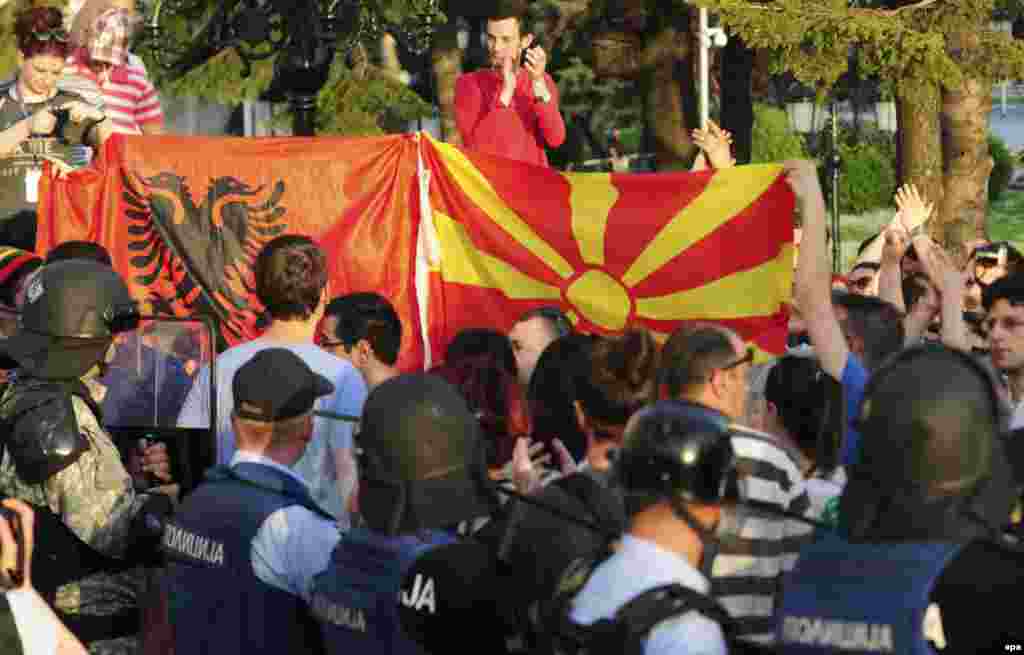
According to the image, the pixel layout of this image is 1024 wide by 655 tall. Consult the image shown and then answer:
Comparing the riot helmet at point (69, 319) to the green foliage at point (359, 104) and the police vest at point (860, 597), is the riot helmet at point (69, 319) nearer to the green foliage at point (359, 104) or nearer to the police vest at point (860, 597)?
the police vest at point (860, 597)

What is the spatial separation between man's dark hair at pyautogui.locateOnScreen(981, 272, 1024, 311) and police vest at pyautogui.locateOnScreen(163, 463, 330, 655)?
298 centimetres

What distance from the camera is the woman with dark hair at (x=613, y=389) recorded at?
500 centimetres

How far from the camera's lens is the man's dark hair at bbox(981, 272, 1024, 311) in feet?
23.2

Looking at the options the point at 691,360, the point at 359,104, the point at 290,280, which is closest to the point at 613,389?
the point at 691,360

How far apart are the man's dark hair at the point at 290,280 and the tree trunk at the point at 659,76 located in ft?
48.1

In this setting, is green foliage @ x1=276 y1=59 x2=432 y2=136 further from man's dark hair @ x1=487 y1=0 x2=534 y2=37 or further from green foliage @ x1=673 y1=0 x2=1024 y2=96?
green foliage @ x1=673 y1=0 x2=1024 y2=96

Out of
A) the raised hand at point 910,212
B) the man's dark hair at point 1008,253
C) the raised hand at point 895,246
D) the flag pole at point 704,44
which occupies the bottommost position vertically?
the man's dark hair at point 1008,253

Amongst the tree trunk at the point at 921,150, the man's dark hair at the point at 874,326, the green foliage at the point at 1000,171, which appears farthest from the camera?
the green foliage at the point at 1000,171

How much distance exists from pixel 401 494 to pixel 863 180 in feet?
91.2

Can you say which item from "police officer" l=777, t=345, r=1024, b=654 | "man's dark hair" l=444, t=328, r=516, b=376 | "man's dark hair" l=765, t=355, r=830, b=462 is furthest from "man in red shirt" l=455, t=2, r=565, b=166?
"police officer" l=777, t=345, r=1024, b=654

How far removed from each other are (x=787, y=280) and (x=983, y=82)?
606 cm

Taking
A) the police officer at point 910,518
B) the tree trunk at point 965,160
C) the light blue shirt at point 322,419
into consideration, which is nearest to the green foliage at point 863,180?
the tree trunk at point 965,160

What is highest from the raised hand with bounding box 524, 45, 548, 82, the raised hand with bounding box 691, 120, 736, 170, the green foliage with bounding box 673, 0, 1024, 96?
the green foliage with bounding box 673, 0, 1024, 96

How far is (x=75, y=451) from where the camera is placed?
18.8ft
